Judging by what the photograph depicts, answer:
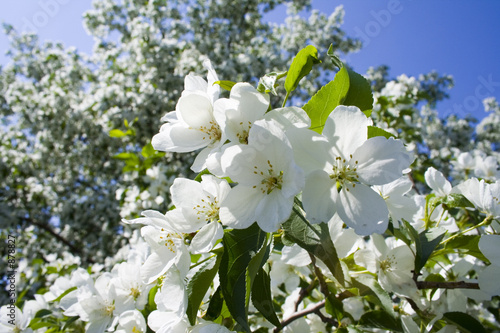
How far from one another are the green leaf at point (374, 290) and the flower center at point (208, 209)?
0.62 m

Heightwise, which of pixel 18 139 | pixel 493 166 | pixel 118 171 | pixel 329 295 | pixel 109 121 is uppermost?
pixel 18 139

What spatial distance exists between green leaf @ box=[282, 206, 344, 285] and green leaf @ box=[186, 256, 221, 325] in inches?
10.0

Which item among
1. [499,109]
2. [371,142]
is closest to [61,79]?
[371,142]

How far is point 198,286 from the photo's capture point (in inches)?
37.2

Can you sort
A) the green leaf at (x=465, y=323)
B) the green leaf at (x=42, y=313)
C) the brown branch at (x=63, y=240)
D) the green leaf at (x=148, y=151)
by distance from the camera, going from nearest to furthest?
1. the green leaf at (x=465, y=323)
2. the green leaf at (x=42, y=313)
3. the green leaf at (x=148, y=151)
4. the brown branch at (x=63, y=240)

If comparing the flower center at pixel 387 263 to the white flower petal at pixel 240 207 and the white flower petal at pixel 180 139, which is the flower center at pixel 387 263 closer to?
the white flower petal at pixel 240 207

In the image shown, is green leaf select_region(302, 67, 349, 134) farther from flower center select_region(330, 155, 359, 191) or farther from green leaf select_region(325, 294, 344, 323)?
green leaf select_region(325, 294, 344, 323)

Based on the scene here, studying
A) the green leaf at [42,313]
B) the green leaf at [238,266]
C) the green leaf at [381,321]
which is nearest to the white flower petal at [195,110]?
the green leaf at [238,266]

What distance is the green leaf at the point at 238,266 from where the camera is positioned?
84 centimetres

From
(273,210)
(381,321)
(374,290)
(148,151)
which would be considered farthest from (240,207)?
(148,151)

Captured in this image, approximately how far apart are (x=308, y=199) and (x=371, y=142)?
226 millimetres

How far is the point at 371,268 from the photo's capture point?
1.27 m

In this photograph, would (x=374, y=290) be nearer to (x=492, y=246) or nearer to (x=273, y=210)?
(x=492, y=246)

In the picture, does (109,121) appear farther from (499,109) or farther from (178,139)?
(499,109)
